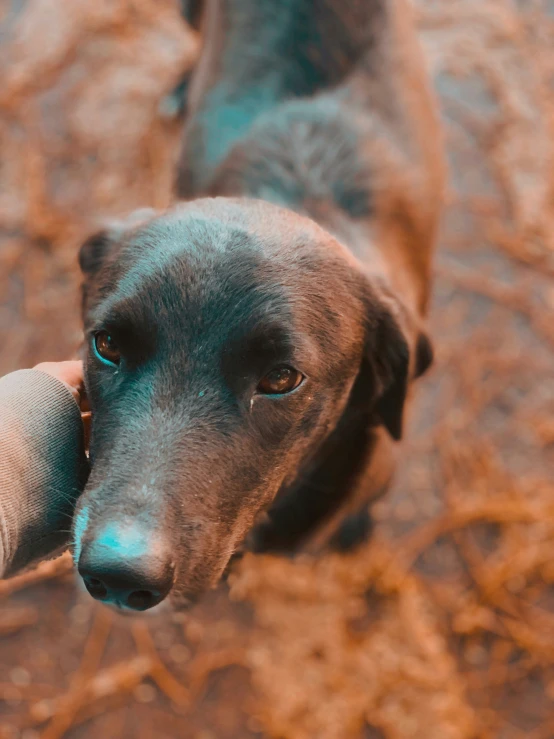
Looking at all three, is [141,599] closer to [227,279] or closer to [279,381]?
[279,381]

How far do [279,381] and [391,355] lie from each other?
450 millimetres

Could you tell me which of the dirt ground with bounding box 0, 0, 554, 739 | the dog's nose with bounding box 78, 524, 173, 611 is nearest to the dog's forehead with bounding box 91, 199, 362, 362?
the dog's nose with bounding box 78, 524, 173, 611

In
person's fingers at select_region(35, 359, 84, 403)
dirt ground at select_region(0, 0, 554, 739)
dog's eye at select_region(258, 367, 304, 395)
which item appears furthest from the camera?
dirt ground at select_region(0, 0, 554, 739)

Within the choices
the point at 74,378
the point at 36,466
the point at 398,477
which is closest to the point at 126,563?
the point at 36,466

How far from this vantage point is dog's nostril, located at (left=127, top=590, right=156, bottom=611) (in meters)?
1.24

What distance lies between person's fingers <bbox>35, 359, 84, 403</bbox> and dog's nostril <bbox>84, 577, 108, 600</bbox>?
0.42 meters

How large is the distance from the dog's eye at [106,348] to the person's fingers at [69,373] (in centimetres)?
11

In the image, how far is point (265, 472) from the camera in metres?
1.50

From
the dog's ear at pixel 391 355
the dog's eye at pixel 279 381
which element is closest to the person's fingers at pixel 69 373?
the dog's eye at pixel 279 381

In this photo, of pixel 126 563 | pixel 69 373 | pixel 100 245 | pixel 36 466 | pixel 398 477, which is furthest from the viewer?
pixel 398 477

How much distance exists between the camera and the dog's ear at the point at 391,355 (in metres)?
1.75

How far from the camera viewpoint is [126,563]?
1177 millimetres

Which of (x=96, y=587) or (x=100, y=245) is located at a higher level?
(x=100, y=245)

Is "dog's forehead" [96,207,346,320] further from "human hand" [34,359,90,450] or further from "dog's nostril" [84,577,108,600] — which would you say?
"dog's nostril" [84,577,108,600]
